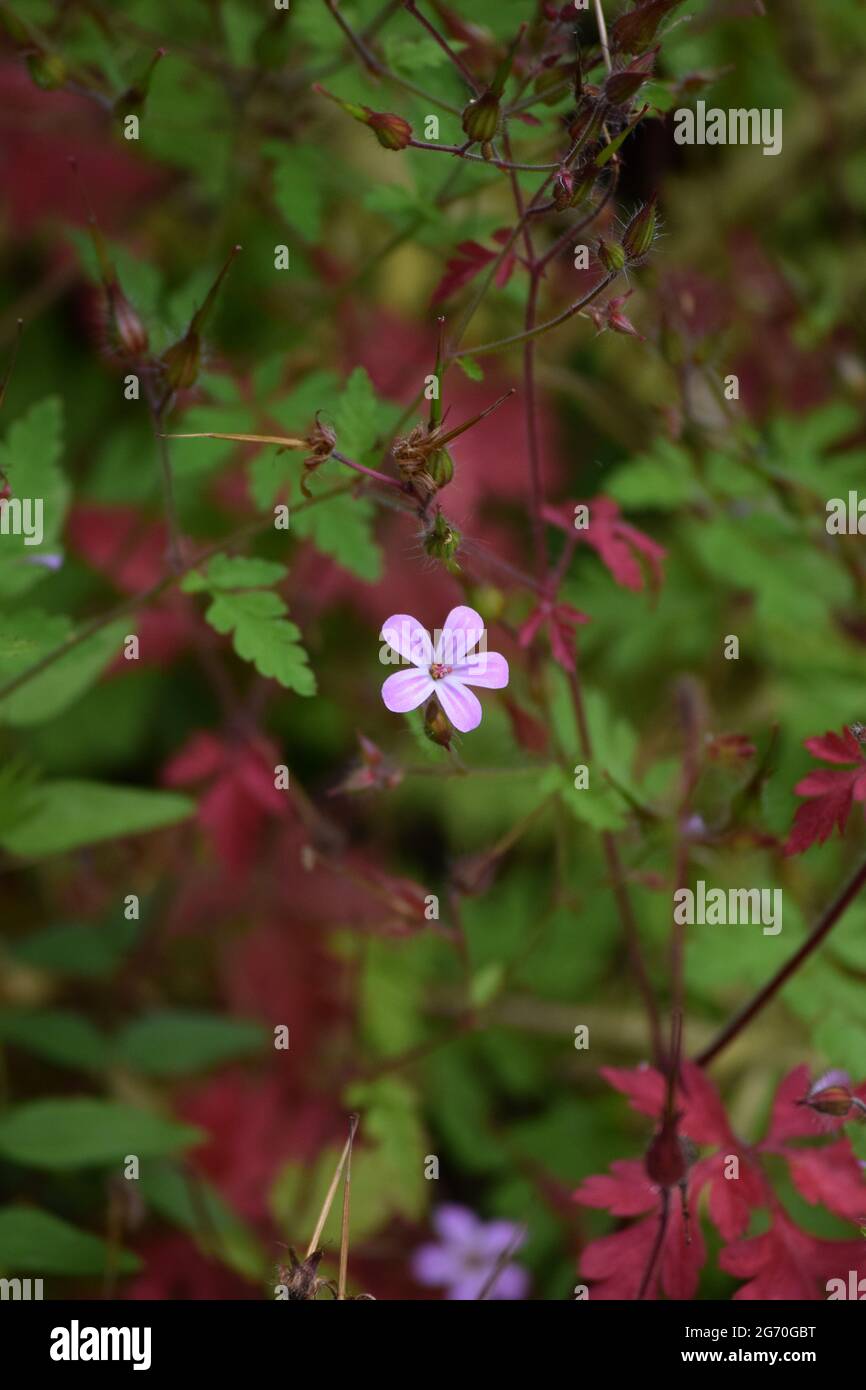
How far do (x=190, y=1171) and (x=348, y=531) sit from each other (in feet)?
3.64

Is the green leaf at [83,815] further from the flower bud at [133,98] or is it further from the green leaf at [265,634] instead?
the flower bud at [133,98]

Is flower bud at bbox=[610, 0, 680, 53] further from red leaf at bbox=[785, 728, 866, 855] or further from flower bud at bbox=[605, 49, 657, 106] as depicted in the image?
red leaf at bbox=[785, 728, 866, 855]

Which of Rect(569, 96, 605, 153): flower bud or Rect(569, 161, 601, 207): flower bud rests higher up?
Rect(569, 96, 605, 153): flower bud

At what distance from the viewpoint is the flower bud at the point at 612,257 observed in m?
1.19

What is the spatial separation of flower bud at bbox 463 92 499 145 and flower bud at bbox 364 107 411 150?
0.25ft

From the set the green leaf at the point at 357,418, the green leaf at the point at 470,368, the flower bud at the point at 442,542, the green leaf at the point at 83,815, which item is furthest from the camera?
the green leaf at the point at 83,815

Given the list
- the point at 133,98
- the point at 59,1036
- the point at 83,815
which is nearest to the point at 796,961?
the point at 83,815

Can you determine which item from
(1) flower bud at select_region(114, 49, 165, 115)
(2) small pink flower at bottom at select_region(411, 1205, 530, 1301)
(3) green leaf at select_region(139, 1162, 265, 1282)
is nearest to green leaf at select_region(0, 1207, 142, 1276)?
(3) green leaf at select_region(139, 1162, 265, 1282)

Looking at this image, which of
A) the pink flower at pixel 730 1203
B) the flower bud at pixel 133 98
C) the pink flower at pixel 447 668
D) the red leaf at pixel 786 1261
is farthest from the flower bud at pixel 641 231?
the red leaf at pixel 786 1261

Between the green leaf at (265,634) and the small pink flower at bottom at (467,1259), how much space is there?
1128 mm

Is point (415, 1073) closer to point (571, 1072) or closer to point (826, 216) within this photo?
point (571, 1072)

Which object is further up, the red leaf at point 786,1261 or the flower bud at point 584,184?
the flower bud at point 584,184

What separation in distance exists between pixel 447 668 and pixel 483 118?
1.81 feet

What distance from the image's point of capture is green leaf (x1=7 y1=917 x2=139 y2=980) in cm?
206
